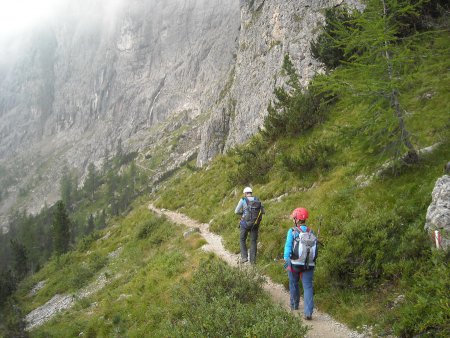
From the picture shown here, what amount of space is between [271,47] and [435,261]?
5648 cm

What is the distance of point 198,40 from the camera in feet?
592

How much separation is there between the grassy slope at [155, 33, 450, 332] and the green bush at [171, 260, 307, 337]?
74.8 inches

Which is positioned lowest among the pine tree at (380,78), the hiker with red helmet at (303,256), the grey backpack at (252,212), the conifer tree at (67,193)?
the conifer tree at (67,193)

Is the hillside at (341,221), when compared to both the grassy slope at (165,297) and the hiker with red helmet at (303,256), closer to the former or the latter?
the grassy slope at (165,297)

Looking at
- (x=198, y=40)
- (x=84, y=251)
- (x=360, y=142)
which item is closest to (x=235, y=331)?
(x=360, y=142)

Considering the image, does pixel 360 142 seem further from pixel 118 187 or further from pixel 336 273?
pixel 118 187

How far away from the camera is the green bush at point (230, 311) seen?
Result: 5723 mm

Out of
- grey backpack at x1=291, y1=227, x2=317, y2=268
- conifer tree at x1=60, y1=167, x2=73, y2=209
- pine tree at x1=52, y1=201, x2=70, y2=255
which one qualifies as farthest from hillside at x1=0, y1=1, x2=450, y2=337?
conifer tree at x1=60, y1=167, x2=73, y2=209

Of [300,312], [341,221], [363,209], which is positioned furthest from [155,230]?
[300,312]

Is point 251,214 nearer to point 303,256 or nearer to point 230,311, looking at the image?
point 303,256

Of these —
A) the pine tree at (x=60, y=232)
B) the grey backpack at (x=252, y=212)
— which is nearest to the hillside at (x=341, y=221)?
the grey backpack at (x=252, y=212)

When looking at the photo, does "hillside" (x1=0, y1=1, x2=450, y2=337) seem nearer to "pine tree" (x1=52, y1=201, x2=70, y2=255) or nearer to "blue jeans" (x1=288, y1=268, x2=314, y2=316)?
"blue jeans" (x1=288, y1=268, x2=314, y2=316)

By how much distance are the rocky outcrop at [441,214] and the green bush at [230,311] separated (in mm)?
3645

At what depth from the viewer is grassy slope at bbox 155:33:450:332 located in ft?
25.6
